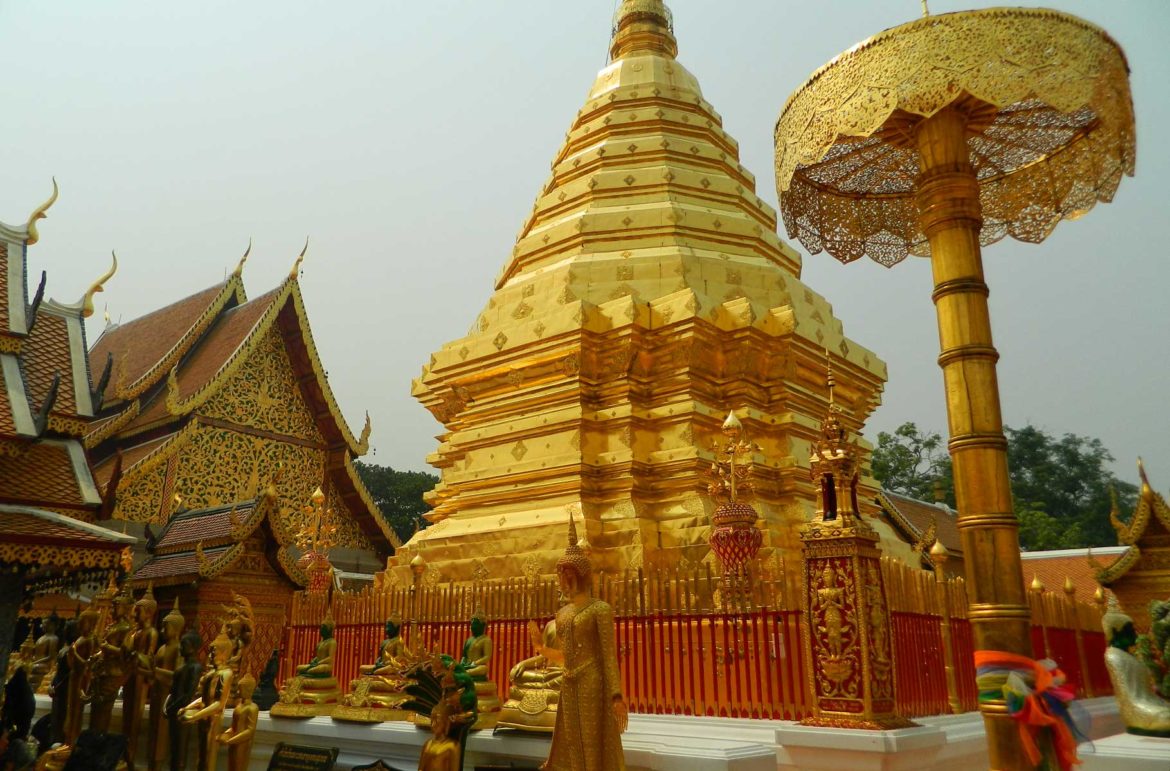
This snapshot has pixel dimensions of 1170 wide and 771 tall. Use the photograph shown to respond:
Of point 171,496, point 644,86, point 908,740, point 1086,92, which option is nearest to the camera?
point 1086,92

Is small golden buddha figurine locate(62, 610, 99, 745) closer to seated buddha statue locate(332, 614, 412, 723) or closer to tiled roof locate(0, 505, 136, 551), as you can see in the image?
tiled roof locate(0, 505, 136, 551)

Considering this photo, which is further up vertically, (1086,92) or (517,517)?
(1086,92)

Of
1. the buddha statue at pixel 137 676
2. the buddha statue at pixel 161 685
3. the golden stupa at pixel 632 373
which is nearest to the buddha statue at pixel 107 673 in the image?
the buddha statue at pixel 137 676

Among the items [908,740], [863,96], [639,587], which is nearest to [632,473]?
[639,587]

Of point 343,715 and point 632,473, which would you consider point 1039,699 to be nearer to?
point 343,715

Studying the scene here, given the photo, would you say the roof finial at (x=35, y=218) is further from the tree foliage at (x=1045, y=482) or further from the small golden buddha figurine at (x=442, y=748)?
the tree foliage at (x=1045, y=482)

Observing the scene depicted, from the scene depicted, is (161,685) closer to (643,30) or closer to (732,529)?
(732,529)

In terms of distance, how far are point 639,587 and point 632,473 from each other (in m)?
2.72

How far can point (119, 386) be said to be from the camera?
46.9ft

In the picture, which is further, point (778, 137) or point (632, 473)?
point (632, 473)

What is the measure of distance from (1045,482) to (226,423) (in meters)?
25.8

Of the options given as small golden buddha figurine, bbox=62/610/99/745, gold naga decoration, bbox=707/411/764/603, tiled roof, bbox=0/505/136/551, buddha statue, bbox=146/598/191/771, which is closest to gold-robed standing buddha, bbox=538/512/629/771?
gold naga decoration, bbox=707/411/764/603

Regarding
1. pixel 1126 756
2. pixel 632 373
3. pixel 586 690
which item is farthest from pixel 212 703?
pixel 632 373

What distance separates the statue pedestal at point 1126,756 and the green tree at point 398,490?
96.2ft
